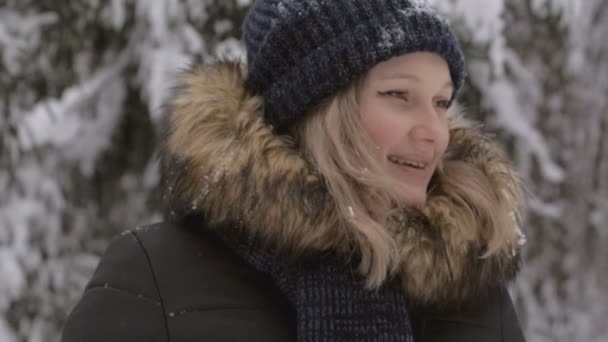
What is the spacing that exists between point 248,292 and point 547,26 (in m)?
3.11

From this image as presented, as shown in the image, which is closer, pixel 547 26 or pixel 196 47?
pixel 196 47

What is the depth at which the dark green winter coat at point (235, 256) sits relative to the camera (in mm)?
1525

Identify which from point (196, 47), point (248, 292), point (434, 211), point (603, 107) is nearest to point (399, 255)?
point (434, 211)

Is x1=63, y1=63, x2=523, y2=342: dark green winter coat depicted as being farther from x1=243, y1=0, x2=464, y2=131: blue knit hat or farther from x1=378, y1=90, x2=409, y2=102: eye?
x1=378, y1=90, x2=409, y2=102: eye

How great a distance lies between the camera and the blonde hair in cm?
155

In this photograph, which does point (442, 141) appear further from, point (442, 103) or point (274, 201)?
point (274, 201)

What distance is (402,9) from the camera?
1.71m

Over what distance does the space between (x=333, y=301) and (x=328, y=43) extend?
56 centimetres

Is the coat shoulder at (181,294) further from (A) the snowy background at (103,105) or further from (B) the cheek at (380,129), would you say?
(A) the snowy background at (103,105)

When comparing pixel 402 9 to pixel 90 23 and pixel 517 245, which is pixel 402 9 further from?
pixel 90 23

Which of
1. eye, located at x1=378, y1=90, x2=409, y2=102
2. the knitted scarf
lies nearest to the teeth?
eye, located at x1=378, y1=90, x2=409, y2=102

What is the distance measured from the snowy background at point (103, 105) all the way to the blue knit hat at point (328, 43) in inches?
62.0

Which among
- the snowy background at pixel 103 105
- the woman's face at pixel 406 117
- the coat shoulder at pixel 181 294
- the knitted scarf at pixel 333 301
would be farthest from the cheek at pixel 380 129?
the snowy background at pixel 103 105

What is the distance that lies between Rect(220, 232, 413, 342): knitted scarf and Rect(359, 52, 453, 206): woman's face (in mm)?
233
